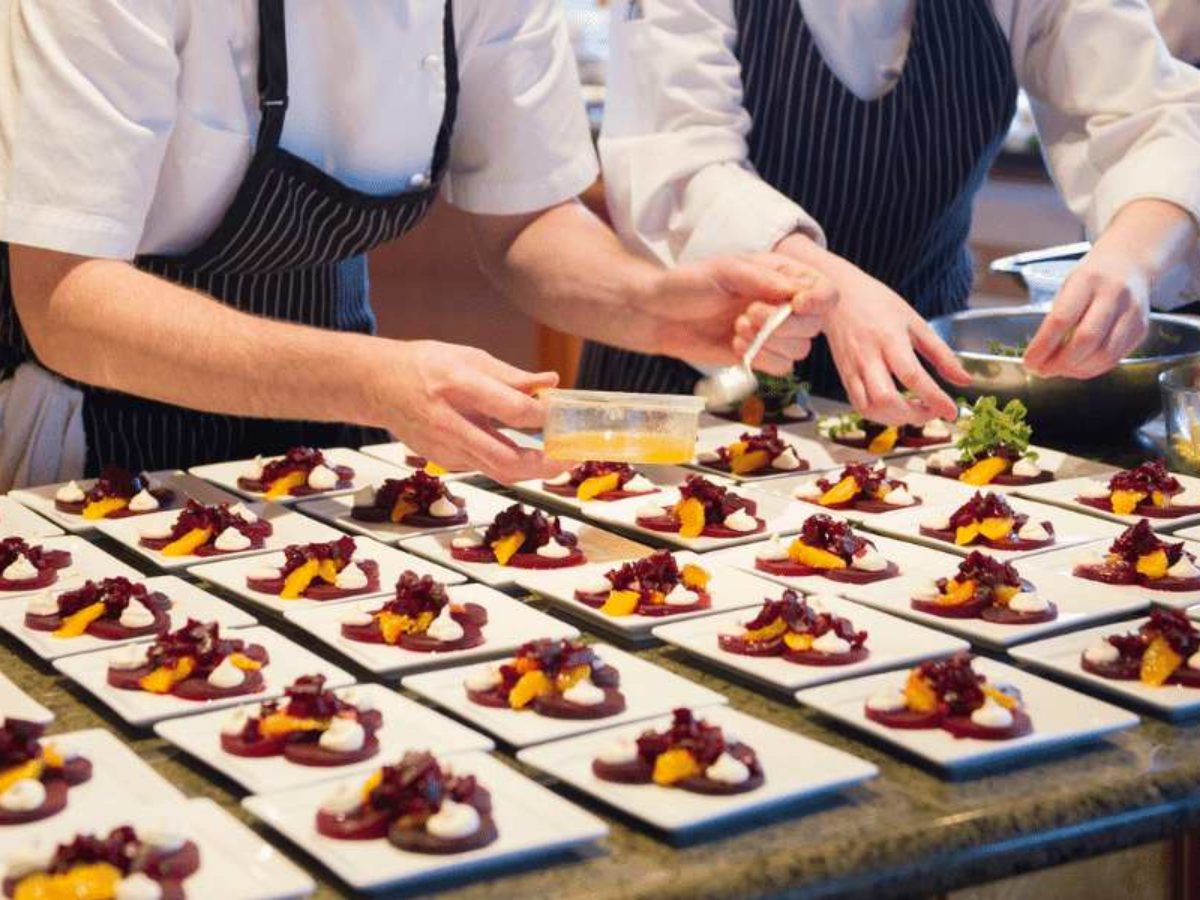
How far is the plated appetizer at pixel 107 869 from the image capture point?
1.31 m

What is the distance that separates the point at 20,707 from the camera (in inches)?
66.9

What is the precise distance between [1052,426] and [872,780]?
4.54 feet

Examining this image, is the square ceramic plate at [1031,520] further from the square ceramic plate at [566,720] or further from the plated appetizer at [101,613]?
the plated appetizer at [101,613]

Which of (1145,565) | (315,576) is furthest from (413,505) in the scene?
(1145,565)

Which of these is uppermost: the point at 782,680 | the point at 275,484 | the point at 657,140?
the point at 657,140

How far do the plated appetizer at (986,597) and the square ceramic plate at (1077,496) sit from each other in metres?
0.43

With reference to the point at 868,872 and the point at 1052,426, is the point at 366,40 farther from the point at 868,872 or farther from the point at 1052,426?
the point at 868,872

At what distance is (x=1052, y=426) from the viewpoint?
2857 mm

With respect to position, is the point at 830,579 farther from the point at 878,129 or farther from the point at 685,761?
the point at 878,129

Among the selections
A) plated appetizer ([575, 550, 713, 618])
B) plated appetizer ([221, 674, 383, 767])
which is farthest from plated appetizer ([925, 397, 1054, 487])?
plated appetizer ([221, 674, 383, 767])

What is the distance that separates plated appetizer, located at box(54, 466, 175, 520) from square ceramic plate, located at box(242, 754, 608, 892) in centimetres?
100

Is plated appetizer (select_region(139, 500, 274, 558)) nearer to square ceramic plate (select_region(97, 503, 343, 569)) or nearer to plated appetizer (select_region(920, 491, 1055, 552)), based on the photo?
square ceramic plate (select_region(97, 503, 343, 569))

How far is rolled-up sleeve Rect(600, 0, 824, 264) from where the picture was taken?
2986mm

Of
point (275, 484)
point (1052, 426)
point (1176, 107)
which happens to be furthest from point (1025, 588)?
point (1176, 107)
